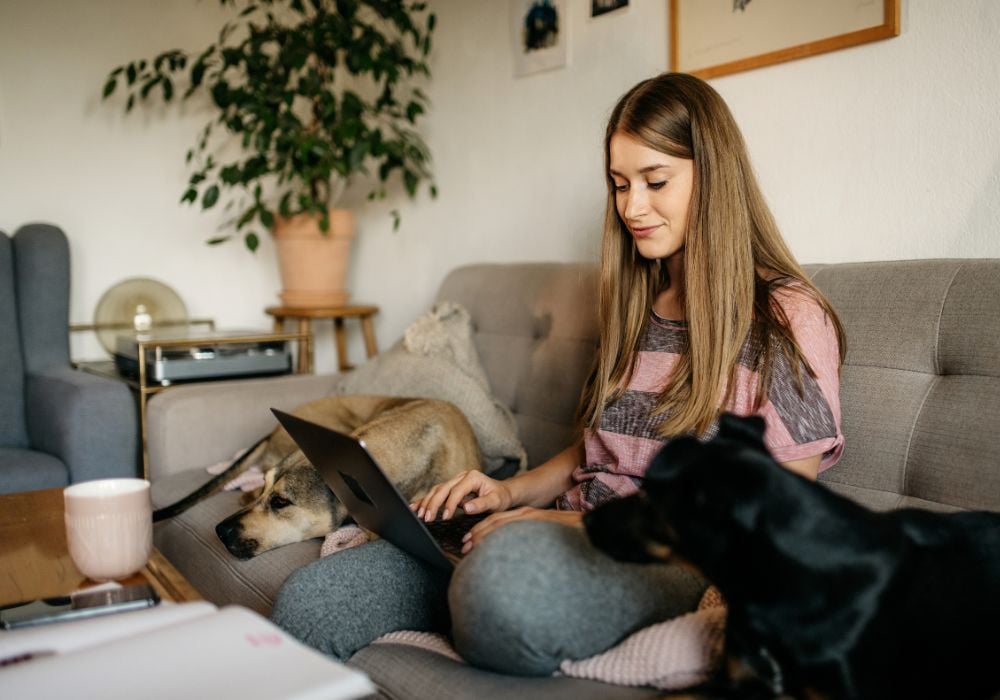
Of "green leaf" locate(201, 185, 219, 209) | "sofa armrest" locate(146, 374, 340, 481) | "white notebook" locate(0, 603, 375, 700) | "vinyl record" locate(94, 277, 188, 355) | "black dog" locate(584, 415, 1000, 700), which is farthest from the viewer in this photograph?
"vinyl record" locate(94, 277, 188, 355)

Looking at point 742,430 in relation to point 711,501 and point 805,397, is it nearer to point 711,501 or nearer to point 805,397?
point 711,501

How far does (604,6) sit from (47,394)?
76.6 inches

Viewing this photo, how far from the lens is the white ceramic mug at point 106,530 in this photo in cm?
113

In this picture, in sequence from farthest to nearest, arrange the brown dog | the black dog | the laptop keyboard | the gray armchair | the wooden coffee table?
the gray armchair → the brown dog → the laptop keyboard → the wooden coffee table → the black dog

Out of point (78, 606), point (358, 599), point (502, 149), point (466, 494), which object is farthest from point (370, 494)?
point (502, 149)

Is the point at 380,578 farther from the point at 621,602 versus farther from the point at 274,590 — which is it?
the point at 621,602

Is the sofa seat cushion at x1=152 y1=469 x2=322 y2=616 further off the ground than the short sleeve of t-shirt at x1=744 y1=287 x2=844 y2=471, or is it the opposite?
the short sleeve of t-shirt at x1=744 y1=287 x2=844 y2=471

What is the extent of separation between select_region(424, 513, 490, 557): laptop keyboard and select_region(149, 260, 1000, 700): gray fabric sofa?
22 cm

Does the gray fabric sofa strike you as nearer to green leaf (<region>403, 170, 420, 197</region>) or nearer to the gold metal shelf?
the gold metal shelf

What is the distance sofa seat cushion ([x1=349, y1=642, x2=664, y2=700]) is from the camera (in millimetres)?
1019

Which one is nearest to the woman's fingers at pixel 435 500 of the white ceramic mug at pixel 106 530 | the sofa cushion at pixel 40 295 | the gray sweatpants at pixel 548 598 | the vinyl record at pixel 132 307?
the gray sweatpants at pixel 548 598

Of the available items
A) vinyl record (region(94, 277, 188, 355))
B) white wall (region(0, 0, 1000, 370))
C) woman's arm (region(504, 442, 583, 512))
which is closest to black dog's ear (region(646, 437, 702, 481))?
woman's arm (region(504, 442, 583, 512))

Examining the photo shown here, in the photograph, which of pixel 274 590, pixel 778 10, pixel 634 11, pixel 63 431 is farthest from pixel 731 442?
pixel 63 431

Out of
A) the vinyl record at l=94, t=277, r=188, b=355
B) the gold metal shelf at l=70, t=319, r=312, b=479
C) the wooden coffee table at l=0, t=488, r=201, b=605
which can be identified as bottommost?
the wooden coffee table at l=0, t=488, r=201, b=605
